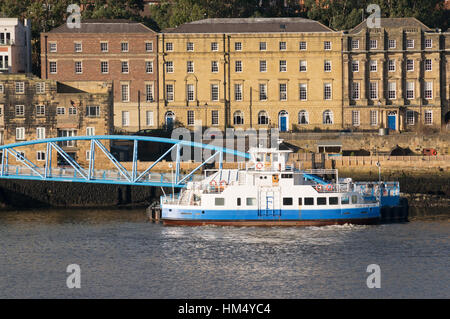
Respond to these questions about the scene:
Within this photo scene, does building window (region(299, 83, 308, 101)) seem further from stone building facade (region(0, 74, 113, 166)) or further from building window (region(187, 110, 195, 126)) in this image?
stone building facade (region(0, 74, 113, 166))

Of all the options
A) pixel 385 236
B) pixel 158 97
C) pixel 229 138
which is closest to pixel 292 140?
pixel 229 138

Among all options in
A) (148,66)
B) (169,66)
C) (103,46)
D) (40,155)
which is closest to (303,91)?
(169,66)

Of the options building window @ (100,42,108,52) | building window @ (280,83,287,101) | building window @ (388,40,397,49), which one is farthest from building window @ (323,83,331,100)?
building window @ (100,42,108,52)

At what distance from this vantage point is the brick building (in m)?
122

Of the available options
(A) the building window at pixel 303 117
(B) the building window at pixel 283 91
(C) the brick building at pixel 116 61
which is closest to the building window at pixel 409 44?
(A) the building window at pixel 303 117

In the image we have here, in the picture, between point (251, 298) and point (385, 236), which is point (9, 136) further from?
point (251, 298)

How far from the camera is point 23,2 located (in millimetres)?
136500

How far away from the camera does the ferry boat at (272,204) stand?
8200 centimetres

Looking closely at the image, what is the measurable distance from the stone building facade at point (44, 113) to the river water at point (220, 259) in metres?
21.7

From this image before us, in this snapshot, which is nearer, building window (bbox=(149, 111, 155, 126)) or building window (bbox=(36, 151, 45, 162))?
building window (bbox=(36, 151, 45, 162))

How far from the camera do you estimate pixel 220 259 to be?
68.8m

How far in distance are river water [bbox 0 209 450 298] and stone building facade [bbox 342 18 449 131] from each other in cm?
4009

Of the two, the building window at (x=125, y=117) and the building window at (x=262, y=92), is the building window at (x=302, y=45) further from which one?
the building window at (x=125, y=117)
